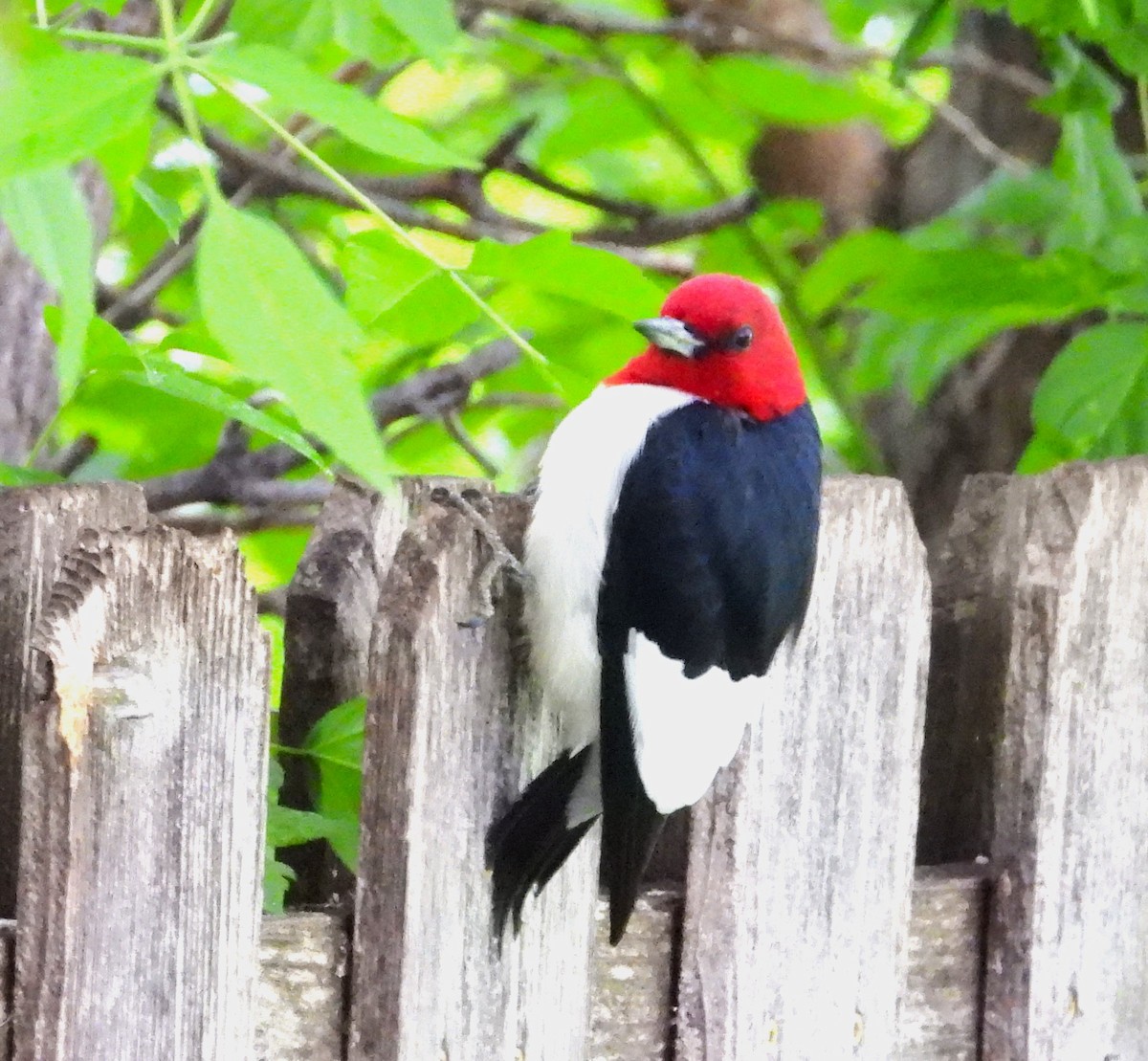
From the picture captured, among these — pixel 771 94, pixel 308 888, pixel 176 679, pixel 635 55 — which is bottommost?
pixel 308 888

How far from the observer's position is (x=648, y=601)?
194 centimetres

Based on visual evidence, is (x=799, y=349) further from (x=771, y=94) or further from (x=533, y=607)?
(x=533, y=607)

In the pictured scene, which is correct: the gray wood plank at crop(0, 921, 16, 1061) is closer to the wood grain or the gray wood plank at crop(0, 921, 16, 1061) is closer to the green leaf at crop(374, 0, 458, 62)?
the green leaf at crop(374, 0, 458, 62)

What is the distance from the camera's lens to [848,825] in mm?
1871

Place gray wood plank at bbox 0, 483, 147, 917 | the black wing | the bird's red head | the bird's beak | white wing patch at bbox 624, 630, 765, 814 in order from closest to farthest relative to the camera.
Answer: gray wood plank at bbox 0, 483, 147, 917, white wing patch at bbox 624, 630, 765, 814, the black wing, the bird's beak, the bird's red head

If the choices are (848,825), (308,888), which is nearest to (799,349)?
(848,825)

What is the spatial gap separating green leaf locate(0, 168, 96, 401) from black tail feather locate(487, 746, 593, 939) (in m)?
0.79

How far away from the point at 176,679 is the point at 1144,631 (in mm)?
1198

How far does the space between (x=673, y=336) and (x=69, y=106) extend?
4.14 ft

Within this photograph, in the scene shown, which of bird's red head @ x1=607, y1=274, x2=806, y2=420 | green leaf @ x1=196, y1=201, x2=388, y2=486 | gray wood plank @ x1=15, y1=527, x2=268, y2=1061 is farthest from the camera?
bird's red head @ x1=607, y1=274, x2=806, y2=420

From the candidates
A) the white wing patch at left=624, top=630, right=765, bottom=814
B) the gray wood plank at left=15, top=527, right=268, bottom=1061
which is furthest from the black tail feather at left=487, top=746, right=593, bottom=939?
the gray wood plank at left=15, top=527, right=268, bottom=1061

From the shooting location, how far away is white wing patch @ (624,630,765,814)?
173cm

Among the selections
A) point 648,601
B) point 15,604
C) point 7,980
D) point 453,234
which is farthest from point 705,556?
point 453,234

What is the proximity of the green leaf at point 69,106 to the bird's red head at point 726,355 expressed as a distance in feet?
4.21
